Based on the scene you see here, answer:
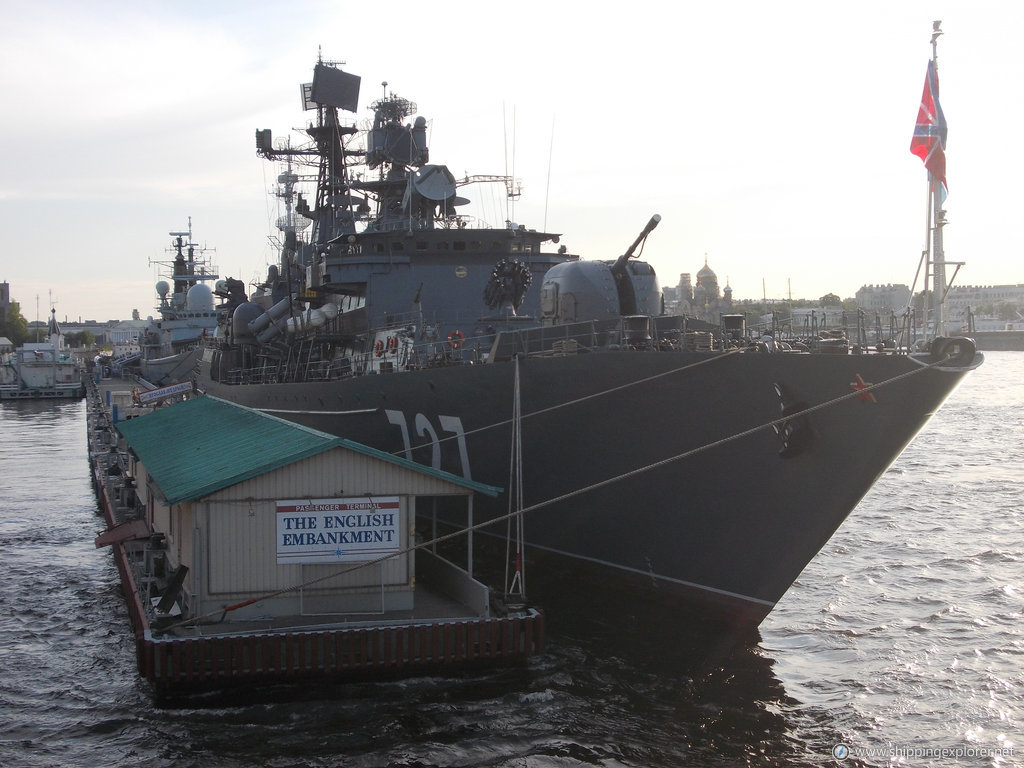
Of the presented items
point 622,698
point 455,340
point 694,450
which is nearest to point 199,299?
point 455,340

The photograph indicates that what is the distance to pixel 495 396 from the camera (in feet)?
44.5

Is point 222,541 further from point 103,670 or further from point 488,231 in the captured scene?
point 488,231

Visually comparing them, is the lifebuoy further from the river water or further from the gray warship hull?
the river water

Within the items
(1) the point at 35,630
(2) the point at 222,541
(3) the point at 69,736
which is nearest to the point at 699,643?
(2) the point at 222,541

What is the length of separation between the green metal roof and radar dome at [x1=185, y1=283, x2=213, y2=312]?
1601 inches

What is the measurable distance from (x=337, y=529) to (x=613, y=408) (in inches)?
145

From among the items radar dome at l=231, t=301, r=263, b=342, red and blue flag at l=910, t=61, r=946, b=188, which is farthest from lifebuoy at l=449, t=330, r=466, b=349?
radar dome at l=231, t=301, r=263, b=342

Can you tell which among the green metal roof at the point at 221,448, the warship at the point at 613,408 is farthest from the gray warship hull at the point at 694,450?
the green metal roof at the point at 221,448

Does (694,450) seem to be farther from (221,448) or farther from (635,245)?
(221,448)

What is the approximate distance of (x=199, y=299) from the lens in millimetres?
56406

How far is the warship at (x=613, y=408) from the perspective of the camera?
34.0 ft

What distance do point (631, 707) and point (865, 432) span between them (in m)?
3.73

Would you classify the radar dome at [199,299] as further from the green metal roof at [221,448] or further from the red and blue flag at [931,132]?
the red and blue flag at [931,132]

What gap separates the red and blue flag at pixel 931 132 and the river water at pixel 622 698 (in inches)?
210
